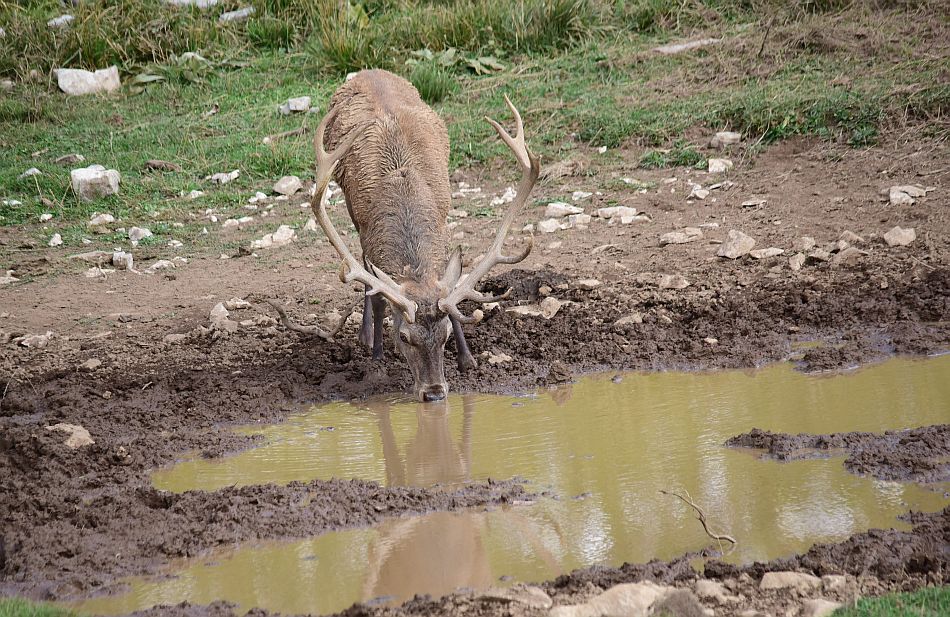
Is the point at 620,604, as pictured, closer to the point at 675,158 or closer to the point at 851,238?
the point at 851,238

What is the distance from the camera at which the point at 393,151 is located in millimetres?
8086

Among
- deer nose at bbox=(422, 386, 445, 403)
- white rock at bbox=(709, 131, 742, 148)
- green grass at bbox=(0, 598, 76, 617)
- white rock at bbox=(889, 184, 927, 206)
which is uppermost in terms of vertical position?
green grass at bbox=(0, 598, 76, 617)

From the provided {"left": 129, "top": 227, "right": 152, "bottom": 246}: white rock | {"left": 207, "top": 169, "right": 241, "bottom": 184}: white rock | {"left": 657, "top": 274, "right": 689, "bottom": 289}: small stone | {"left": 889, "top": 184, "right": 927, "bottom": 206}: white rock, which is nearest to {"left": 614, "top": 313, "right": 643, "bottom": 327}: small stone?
{"left": 657, "top": 274, "right": 689, "bottom": 289}: small stone

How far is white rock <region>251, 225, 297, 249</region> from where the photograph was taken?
10859 mm

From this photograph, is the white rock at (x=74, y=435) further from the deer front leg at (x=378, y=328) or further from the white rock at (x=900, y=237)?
the white rock at (x=900, y=237)

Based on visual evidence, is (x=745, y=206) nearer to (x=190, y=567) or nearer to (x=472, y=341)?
(x=472, y=341)

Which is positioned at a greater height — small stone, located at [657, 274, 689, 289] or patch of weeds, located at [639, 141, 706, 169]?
small stone, located at [657, 274, 689, 289]

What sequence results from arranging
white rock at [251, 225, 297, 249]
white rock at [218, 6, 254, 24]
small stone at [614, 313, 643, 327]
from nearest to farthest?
1. small stone at [614, 313, 643, 327]
2. white rock at [251, 225, 297, 249]
3. white rock at [218, 6, 254, 24]

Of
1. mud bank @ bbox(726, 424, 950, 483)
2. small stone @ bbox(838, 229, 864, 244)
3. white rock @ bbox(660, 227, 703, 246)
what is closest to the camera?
mud bank @ bbox(726, 424, 950, 483)

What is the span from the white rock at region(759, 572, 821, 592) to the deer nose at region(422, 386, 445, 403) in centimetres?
322

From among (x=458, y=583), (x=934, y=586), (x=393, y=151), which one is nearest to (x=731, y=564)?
(x=934, y=586)

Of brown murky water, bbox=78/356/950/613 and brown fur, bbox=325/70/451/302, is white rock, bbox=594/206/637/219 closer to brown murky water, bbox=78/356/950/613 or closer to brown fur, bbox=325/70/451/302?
brown fur, bbox=325/70/451/302

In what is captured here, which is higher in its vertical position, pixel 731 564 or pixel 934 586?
pixel 934 586

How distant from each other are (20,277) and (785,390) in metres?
7.40
